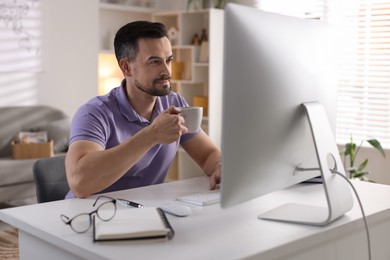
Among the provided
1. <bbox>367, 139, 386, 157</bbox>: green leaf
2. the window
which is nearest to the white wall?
the window

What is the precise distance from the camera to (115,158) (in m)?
1.79

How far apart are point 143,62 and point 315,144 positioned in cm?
86

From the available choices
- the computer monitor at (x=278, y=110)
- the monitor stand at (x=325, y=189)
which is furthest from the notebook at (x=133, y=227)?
the monitor stand at (x=325, y=189)

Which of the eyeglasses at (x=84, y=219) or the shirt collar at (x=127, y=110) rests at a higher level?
the shirt collar at (x=127, y=110)

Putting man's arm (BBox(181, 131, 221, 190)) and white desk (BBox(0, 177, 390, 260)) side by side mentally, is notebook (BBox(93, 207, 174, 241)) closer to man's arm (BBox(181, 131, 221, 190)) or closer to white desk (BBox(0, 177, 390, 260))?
white desk (BBox(0, 177, 390, 260))

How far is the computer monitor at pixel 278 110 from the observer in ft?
4.06

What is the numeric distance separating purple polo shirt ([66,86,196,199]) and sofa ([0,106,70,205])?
217cm

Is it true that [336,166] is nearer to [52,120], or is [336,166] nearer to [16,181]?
[16,181]

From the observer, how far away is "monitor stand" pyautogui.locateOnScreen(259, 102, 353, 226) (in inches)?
57.3

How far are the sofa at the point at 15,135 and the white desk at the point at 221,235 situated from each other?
2.50 m

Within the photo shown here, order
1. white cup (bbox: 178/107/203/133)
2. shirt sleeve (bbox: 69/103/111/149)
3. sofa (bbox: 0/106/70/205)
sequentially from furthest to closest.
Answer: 1. sofa (bbox: 0/106/70/205)
2. shirt sleeve (bbox: 69/103/111/149)
3. white cup (bbox: 178/107/203/133)

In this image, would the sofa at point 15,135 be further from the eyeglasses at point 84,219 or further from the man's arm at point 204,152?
the eyeglasses at point 84,219

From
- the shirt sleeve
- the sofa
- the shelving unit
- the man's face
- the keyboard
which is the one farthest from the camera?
the shelving unit

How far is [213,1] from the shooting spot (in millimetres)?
5645
